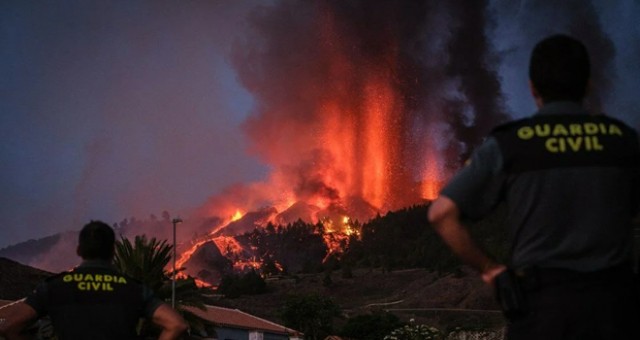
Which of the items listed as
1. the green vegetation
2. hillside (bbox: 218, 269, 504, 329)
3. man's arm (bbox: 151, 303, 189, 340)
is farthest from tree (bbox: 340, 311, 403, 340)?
the green vegetation

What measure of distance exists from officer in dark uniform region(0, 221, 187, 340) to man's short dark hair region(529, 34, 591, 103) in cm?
252

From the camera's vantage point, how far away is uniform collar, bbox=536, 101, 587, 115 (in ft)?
13.4

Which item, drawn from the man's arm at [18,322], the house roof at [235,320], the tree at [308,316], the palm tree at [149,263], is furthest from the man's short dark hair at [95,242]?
the tree at [308,316]

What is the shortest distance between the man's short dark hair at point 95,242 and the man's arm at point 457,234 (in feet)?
7.87

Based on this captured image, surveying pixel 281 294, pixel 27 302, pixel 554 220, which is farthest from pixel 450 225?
pixel 281 294

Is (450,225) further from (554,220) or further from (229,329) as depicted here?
(229,329)

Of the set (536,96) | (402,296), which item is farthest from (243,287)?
(536,96)

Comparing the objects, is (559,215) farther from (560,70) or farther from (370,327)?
(370,327)

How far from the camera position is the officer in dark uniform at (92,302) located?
5500mm

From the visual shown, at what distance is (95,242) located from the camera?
561cm

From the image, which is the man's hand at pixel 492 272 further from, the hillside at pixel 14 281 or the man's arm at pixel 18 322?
the hillside at pixel 14 281

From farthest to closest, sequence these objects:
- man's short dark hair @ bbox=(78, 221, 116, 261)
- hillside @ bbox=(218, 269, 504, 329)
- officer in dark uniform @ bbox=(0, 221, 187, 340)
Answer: hillside @ bbox=(218, 269, 504, 329), man's short dark hair @ bbox=(78, 221, 116, 261), officer in dark uniform @ bbox=(0, 221, 187, 340)

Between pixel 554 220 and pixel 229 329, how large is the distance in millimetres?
62019

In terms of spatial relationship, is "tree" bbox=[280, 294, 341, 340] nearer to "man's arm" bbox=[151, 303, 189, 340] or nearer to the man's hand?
"man's arm" bbox=[151, 303, 189, 340]
